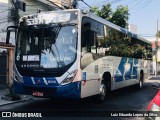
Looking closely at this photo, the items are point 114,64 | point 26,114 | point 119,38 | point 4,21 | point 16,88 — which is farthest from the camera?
point 4,21

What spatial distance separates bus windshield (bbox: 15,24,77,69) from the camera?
9.51 metres

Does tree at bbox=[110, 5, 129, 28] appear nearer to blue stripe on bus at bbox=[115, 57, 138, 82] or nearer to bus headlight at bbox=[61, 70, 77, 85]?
blue stripe on bus at bbox=[115, 57, 138, 82]

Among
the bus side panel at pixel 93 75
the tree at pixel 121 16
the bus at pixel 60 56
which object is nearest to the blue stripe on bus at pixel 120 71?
the bus side panel at pixel 93 75

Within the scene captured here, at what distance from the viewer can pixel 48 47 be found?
9.74 meters

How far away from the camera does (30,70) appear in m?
9.89

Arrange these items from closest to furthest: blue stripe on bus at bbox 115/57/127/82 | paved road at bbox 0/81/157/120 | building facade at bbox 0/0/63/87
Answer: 1. paved road at bbox 0/81/157/120
2. blue stripe on bus at bbox 115/57/127/82
3. building facade at bbox 0/0/63/87

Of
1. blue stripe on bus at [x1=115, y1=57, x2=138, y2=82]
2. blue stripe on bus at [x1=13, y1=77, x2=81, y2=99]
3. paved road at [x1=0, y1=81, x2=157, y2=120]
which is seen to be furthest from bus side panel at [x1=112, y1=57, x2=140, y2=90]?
blue stripe on bus at [x1=13, y1=77, x2=81, y2=99]

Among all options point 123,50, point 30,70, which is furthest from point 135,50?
point 30,70

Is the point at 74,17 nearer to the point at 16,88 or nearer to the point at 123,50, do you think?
the point at 16,88

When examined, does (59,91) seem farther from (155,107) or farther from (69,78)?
(155,107)

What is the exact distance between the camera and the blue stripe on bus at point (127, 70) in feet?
44.7

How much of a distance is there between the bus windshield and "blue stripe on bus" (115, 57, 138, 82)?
430 cm

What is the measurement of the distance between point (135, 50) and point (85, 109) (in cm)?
745

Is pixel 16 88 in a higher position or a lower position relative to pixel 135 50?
lower
